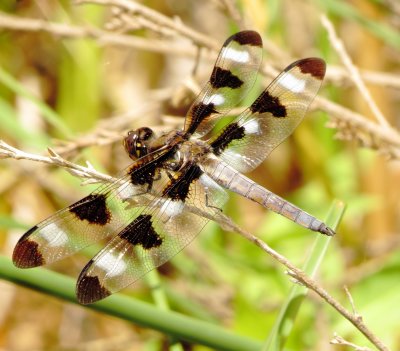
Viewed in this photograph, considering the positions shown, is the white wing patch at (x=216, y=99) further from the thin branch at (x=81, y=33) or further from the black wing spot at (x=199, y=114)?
the thin branch at (x=81, y=33)

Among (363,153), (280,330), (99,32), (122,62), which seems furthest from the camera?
(122,62)

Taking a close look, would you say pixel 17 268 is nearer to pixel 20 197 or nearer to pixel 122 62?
pixel 20 197

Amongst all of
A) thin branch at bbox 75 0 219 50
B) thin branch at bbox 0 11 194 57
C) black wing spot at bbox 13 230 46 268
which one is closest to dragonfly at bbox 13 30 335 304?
black wing spot at bbox 13 230 46 268

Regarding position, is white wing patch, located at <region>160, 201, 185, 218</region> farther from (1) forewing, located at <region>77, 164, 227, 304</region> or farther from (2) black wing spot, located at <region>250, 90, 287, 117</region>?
(2) black wing spot, located at <region>250, 90, 287, 117</region>

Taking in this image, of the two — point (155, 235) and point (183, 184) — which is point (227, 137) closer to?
point (183, 184)

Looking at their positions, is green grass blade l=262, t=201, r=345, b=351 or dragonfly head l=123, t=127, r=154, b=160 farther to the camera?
dragonfly head l=123, t=127, r=154, b=160

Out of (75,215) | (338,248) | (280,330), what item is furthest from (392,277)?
(75,215)
